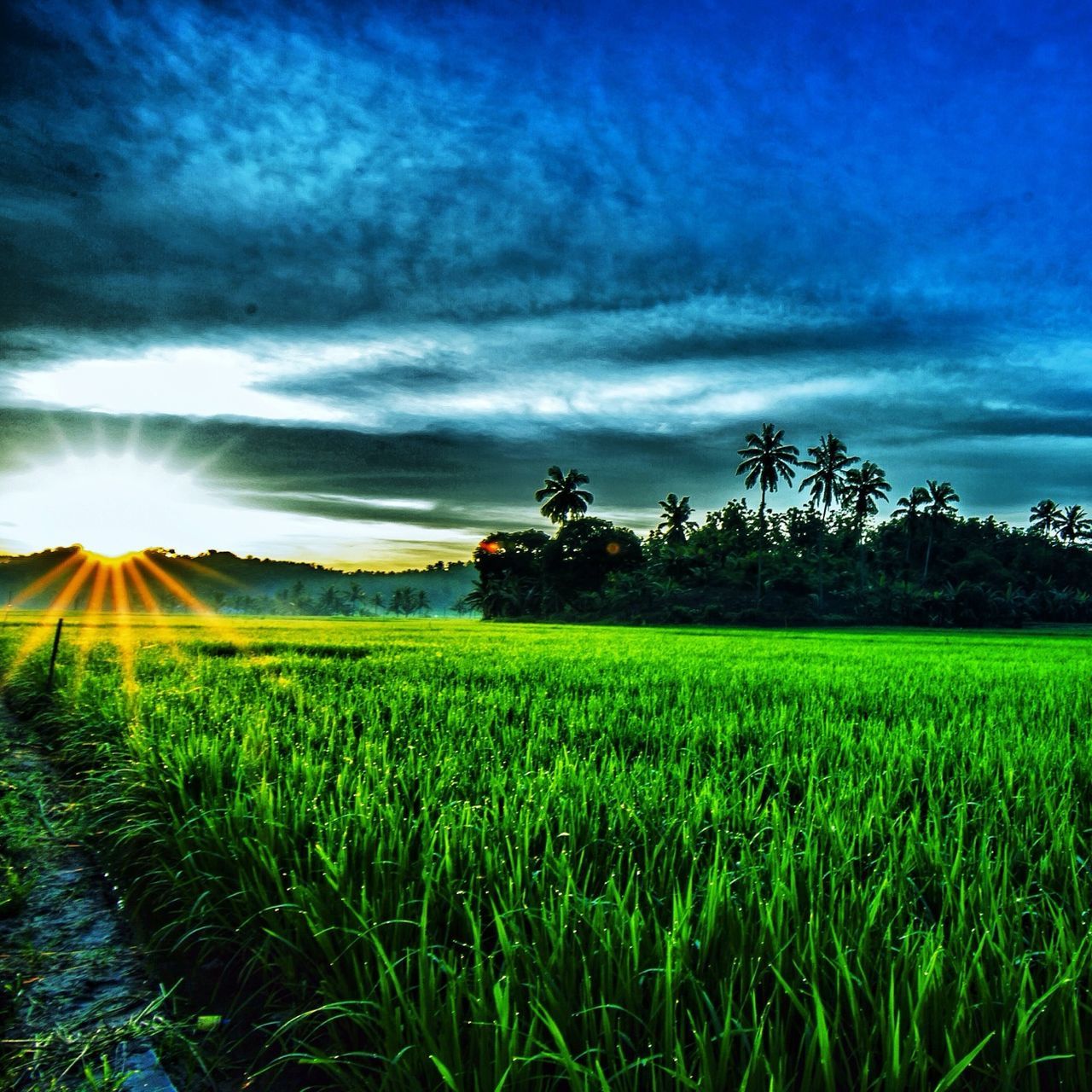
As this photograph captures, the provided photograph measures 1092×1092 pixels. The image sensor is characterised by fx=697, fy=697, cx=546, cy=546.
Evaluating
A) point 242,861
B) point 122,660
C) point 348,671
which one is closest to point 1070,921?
point 242,861

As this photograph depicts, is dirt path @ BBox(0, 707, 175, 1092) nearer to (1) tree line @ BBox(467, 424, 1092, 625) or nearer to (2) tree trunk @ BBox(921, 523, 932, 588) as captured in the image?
(1) tree line @ BBox(467, 424, 1092, 625)

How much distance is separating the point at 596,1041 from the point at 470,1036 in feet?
1.01

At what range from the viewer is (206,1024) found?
2076 millimetres

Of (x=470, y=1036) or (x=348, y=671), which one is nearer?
(x=470, y=1036)

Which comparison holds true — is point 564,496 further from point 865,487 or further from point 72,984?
point 72,984

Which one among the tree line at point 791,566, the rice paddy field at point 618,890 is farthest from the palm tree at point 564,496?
the rice paddy field at point 618,890

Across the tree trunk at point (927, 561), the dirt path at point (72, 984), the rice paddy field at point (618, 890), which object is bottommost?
the dirt path at point (72, 984)

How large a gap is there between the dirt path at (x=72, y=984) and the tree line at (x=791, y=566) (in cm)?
4313

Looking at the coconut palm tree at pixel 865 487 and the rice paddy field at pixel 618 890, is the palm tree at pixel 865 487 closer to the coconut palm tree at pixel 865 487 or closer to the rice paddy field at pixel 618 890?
the coconut palm tree at pixel 865 487

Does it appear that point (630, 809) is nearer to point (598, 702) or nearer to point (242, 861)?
point (242, 861)

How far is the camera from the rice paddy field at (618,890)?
1471 mm

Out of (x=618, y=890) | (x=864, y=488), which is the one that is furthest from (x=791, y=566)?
(x=618, y=890)

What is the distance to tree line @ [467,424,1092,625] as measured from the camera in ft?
157

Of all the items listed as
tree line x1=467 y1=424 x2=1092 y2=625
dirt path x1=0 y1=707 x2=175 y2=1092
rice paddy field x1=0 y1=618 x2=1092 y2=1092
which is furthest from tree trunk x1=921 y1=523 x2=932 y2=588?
dirt path x1=0 y1=707 x2=175 y2=1092
